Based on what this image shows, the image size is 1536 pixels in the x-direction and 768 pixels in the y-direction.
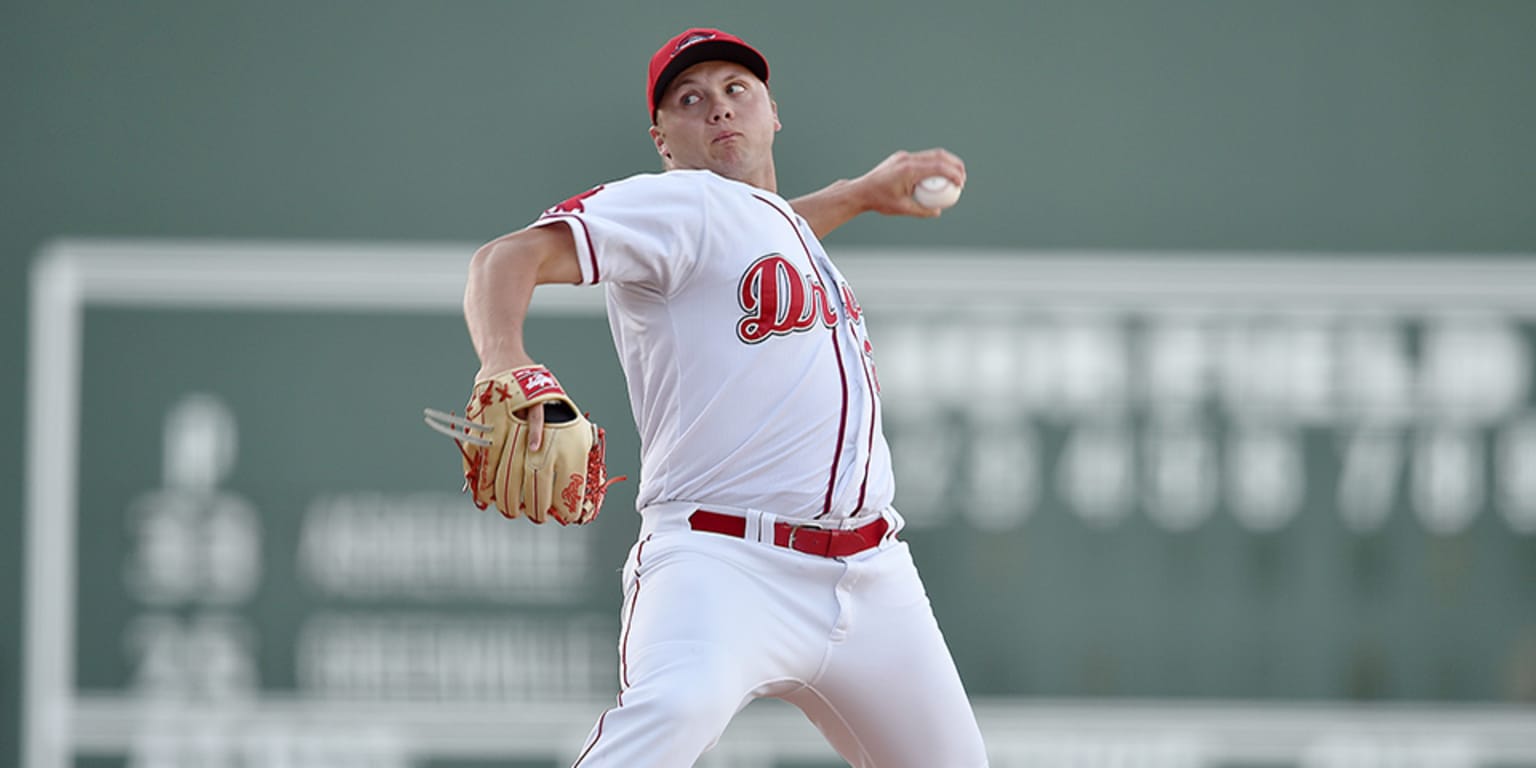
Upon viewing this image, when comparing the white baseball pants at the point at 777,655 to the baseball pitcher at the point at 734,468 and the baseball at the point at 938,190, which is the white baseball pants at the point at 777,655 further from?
the baseball at the point at 938,190

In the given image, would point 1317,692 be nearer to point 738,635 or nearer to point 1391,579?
point 1391,579

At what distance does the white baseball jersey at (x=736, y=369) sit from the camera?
2.37 m

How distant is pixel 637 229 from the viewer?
7.43 ft

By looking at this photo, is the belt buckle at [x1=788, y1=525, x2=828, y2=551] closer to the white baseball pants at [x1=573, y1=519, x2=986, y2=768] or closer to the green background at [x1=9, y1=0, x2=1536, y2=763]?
the white baseball pants at [x1=573, y1=519, x2=986, y2=768]

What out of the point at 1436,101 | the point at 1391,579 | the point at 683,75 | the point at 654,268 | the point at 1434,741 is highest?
the point at 1436,101

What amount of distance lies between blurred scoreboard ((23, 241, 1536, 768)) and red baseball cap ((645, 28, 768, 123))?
2.00 m

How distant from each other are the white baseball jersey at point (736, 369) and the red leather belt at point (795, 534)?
0.06 feet

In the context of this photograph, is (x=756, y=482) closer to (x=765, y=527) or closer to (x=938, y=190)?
(x=765, y=527)

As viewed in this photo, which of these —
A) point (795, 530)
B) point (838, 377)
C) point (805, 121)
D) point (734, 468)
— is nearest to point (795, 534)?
point (795, 530)

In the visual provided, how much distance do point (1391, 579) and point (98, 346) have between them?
320cm

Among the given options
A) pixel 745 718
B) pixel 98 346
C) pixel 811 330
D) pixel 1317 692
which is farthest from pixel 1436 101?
pixel 98 346

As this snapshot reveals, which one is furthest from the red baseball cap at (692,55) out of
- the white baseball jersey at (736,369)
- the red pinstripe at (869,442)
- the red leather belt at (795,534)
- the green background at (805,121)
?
the green background at (805,121)

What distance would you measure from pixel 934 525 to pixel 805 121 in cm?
106

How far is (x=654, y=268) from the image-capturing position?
2.31m
